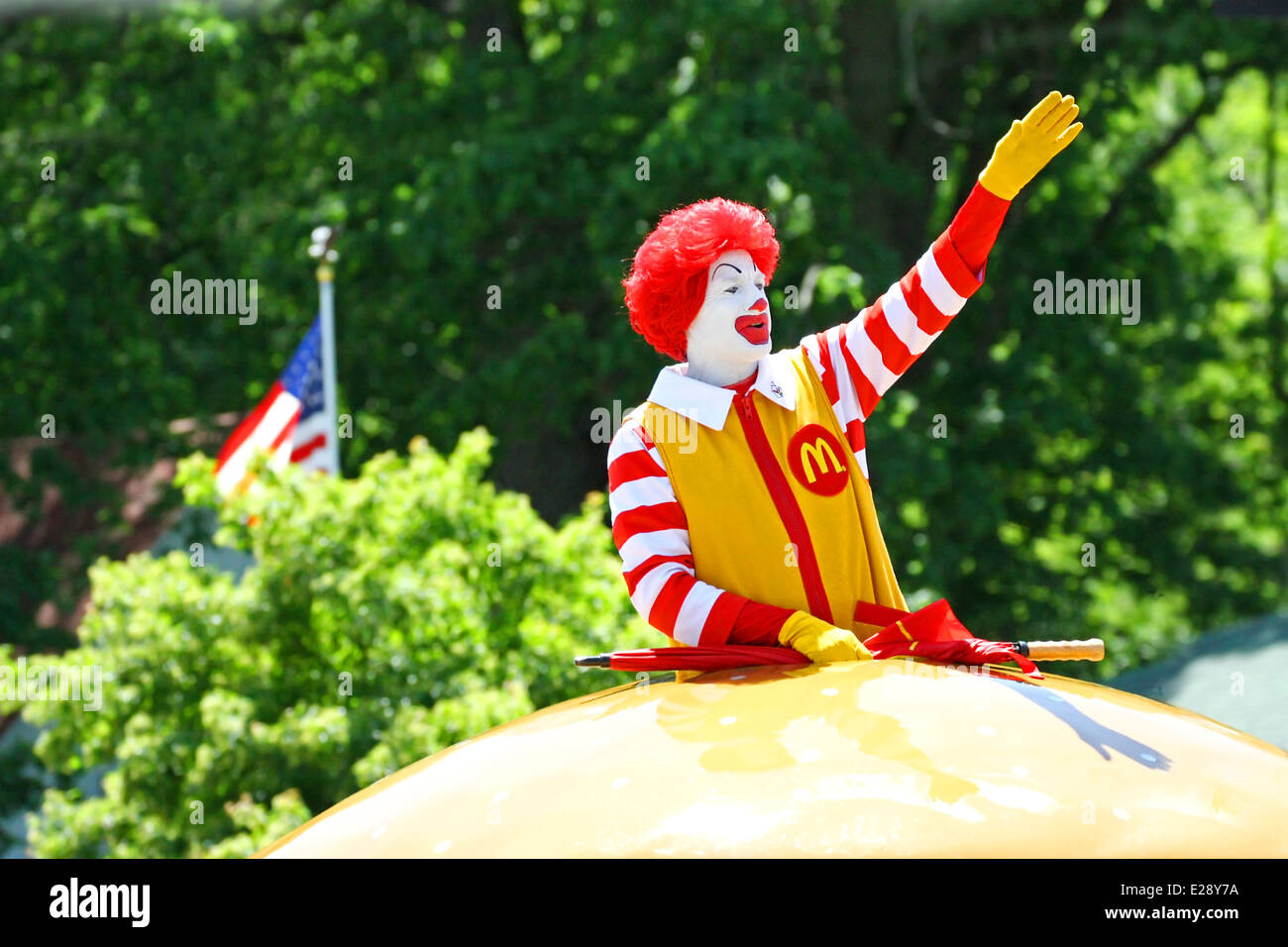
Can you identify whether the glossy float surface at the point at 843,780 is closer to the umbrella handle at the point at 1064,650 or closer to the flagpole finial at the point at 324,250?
the umbrella handle at the point at 1064,650

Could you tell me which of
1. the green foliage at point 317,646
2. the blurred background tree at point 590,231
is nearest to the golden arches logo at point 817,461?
the green foliage at point 317,646

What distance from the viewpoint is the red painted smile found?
132 inches

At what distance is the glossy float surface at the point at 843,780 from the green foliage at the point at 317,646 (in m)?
3.70

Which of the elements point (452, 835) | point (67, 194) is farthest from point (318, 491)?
point (67, 194)

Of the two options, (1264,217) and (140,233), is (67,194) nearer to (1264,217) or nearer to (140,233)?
(140,233)

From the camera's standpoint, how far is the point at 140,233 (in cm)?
1244

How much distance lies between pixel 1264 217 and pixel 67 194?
1256 centimetres

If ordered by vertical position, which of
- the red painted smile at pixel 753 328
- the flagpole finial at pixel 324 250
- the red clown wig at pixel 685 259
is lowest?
the red painted smile at pixel 753 328

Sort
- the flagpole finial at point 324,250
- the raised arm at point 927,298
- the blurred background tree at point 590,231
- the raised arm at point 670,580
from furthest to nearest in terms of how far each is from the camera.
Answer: the blurred background tree at point 590,231, the flagpole finial at point 324,250, the raised arm at point 927,298, the raised arm at point 670,580

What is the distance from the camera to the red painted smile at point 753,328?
3359 millimetres

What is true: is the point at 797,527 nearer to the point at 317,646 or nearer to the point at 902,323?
the point at 902,323

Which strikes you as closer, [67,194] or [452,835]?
[452,835]
